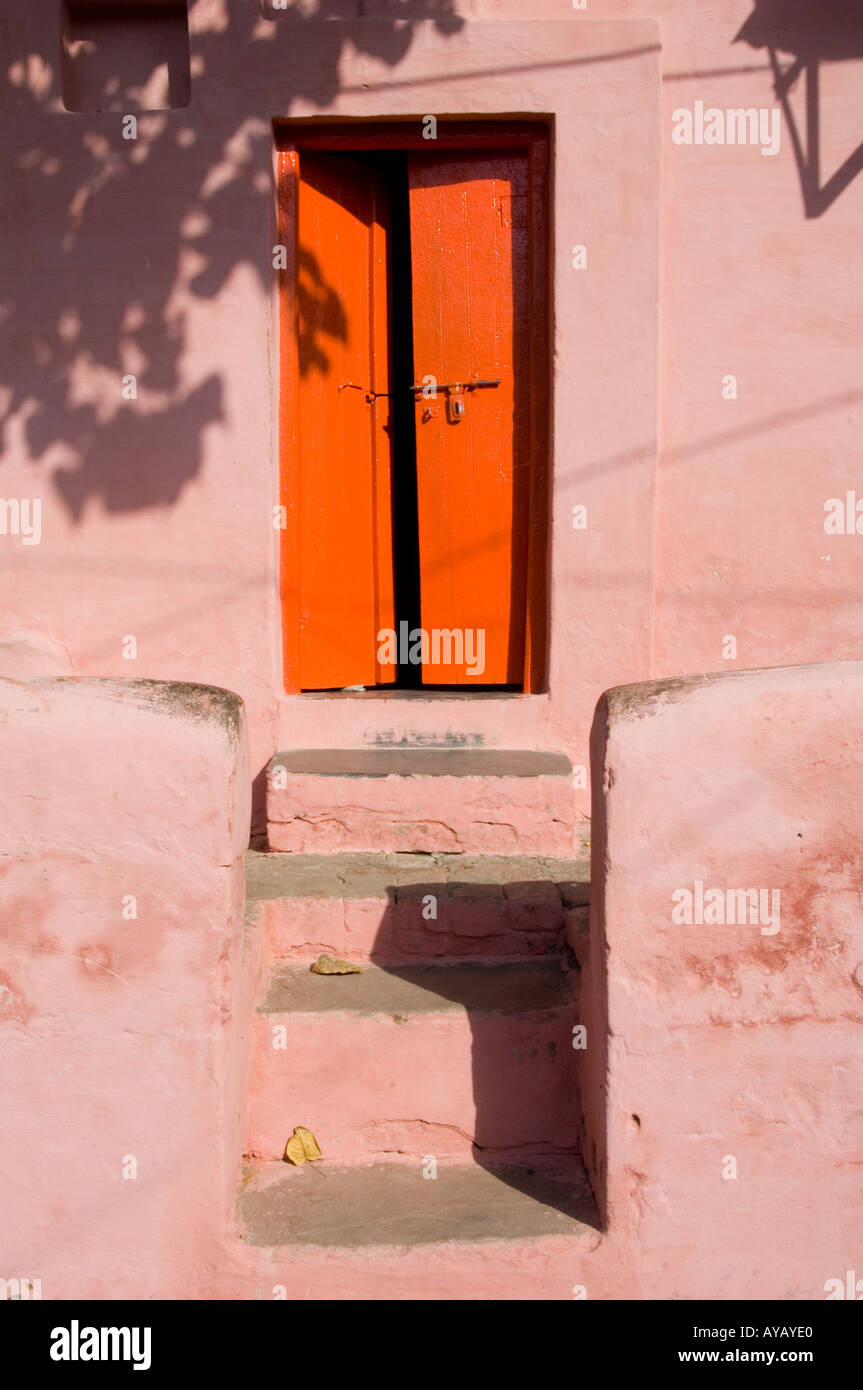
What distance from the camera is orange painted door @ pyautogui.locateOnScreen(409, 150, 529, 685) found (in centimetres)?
511

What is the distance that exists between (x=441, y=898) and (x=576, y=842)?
89cm

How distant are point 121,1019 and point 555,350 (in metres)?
3.15

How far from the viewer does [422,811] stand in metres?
4.54

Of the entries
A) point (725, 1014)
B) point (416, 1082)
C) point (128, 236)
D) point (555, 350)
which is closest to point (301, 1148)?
point (416, 1082)

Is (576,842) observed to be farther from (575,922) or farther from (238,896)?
(238,896)

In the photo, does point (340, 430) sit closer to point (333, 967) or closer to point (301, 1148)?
point (333, 967)

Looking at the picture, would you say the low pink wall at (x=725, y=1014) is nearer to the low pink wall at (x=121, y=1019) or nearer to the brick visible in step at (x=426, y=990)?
the brick visible in step at (x=426, y=990)

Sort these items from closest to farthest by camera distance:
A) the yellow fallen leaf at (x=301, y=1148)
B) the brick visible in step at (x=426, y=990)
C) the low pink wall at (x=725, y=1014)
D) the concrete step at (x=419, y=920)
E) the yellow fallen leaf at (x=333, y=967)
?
1. the low pink wall at (x=725, y=1014)
2. the yellow fallen leaf at (x=301, y=1148)
3. the brick visible in step at (x=426, y=990)
4. the yellow fallen leaf at (x=333, y=967)
5. the concrete step at (x=419, y=920)

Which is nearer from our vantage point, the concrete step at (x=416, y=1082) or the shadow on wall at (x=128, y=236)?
the concrete step at (x=416, y=1082)

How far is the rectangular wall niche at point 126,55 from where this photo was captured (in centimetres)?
498

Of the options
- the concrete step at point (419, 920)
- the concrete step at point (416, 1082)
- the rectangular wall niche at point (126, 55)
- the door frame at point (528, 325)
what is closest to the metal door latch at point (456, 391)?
the door frame at point (528, 325)

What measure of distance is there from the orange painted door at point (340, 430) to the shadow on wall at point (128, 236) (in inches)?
13.1

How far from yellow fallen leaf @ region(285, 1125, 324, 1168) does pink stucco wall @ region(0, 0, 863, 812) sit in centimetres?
178

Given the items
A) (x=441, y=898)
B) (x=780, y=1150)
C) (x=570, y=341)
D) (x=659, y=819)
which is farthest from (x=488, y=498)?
(x=780, y=1150)
